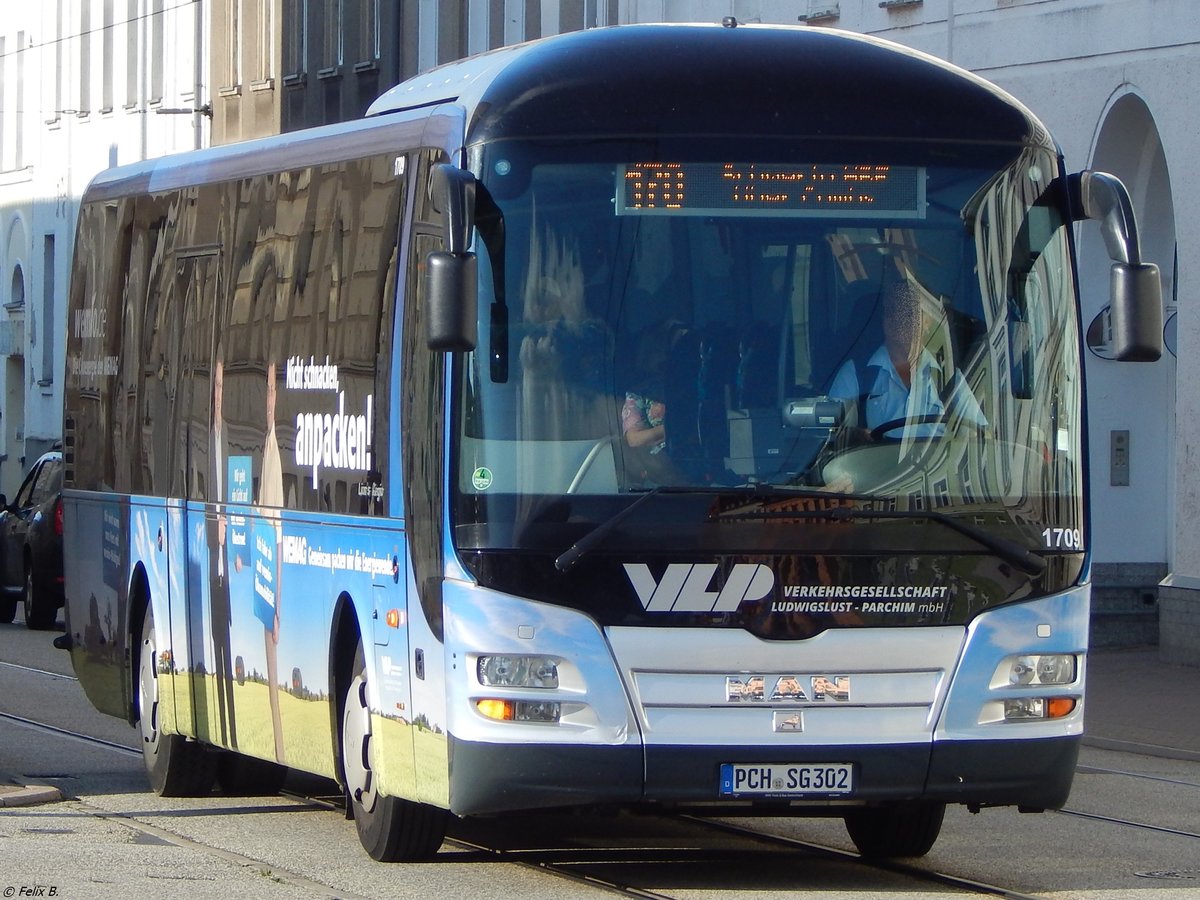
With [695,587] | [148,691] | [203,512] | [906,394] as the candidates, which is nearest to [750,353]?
[906,394]

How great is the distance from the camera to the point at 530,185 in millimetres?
9641

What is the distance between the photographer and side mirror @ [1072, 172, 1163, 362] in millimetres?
9734

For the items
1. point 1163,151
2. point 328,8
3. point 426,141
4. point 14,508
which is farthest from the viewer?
point 328,8

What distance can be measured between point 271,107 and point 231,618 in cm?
3460

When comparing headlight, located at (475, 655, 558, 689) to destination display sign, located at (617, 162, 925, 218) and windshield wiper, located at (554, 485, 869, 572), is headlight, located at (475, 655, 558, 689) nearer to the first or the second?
windshield wiper, located at (554, 485, 869, 572)

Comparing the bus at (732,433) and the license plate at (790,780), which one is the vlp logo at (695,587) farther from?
the license plate at (790,780)

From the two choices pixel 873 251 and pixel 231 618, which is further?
pixel 231 618

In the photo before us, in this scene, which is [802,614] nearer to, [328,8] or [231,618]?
[231,618]

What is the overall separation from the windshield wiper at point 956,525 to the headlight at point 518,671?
2.78ft

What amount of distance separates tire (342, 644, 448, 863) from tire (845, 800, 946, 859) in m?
1.71

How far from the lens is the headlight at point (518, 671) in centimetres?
941

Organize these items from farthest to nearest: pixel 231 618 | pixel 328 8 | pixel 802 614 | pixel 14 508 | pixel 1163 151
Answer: pixel 328 8
pixel 14 508
pixel 1163 151
pixel 231 618
pixel 802 614

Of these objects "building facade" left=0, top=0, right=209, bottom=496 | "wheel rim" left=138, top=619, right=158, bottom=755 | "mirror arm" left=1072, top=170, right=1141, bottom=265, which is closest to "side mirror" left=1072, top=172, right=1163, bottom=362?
"mirror arm" left=1072, top=170, right=1141, bottom=265

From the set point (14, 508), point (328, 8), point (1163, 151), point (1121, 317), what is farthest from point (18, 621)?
point (1121, 317)
